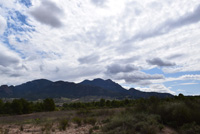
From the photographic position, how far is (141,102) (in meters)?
16.5

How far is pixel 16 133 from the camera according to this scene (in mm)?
14273

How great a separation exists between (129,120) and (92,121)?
6.47 meters

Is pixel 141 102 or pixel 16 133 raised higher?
pixel 141 102

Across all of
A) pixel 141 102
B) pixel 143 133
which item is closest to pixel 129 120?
pixel 143 133

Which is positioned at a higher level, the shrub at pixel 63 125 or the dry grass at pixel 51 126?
the shrub at pixel 63 125

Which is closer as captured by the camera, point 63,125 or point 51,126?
point 63,125

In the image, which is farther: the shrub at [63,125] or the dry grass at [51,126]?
the shrub at [63,125]

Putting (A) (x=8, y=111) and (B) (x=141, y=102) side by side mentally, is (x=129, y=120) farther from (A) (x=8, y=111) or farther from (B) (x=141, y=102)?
(A) (x=8, y=111)

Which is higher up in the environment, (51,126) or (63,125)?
(63,125)

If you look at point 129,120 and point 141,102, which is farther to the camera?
point 141,102

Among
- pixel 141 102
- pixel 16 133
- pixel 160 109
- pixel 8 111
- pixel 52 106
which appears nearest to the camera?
pixel 160 109

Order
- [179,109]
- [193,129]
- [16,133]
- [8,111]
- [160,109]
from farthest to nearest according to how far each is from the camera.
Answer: [8,111]
[16,133]
[160,109]
[179,109]
[193,129]

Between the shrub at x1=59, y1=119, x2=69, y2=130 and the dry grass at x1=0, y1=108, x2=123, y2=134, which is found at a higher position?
the shrub at x1=59, y1=119, x2=69, y2=130

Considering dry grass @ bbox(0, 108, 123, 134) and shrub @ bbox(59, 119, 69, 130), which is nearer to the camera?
dry grass @ bbox(0, 108, 123, 134)
